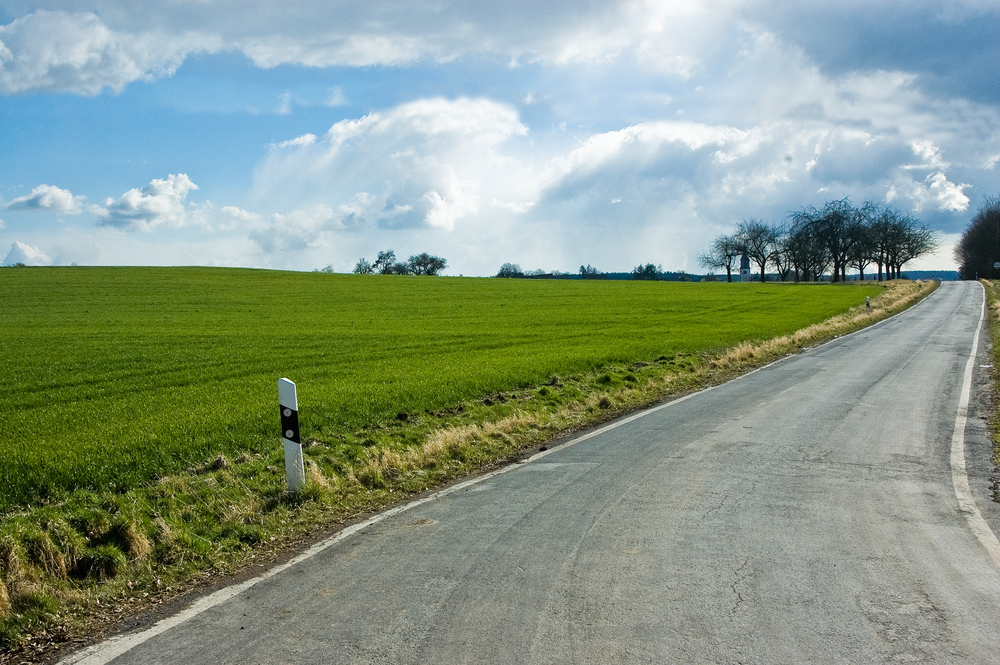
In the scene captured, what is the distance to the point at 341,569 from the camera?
5539mm

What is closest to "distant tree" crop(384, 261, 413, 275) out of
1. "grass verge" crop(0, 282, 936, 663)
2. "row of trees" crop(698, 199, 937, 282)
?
"row of trees" crop(698, 199, 937, 282)

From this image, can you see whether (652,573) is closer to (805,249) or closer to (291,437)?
(291,437)

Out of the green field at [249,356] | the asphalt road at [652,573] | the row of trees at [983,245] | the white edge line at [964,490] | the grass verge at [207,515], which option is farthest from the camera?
the row of trees at [983,245]

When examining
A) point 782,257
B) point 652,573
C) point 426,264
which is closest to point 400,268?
point 426,264

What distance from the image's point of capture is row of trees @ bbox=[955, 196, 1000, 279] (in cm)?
10363

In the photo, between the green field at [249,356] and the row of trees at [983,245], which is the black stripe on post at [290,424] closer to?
the green field at [249,356]

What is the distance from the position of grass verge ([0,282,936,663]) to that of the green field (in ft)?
2.45

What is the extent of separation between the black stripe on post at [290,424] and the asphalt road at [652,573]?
1.47 m

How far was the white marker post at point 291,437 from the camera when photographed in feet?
24.4

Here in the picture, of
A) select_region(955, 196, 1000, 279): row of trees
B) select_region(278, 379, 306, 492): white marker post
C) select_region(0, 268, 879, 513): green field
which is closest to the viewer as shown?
select_region(278, 379, 306, 492): white marker post

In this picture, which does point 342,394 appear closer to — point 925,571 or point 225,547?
point 225,547

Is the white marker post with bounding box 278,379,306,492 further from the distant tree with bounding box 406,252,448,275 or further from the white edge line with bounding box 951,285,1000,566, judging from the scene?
the distant tree with bounding box 406,252,448,275

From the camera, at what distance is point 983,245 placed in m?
107

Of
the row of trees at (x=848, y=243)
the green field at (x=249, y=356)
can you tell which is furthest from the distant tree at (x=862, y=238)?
the green field at (x=249, y=356)
